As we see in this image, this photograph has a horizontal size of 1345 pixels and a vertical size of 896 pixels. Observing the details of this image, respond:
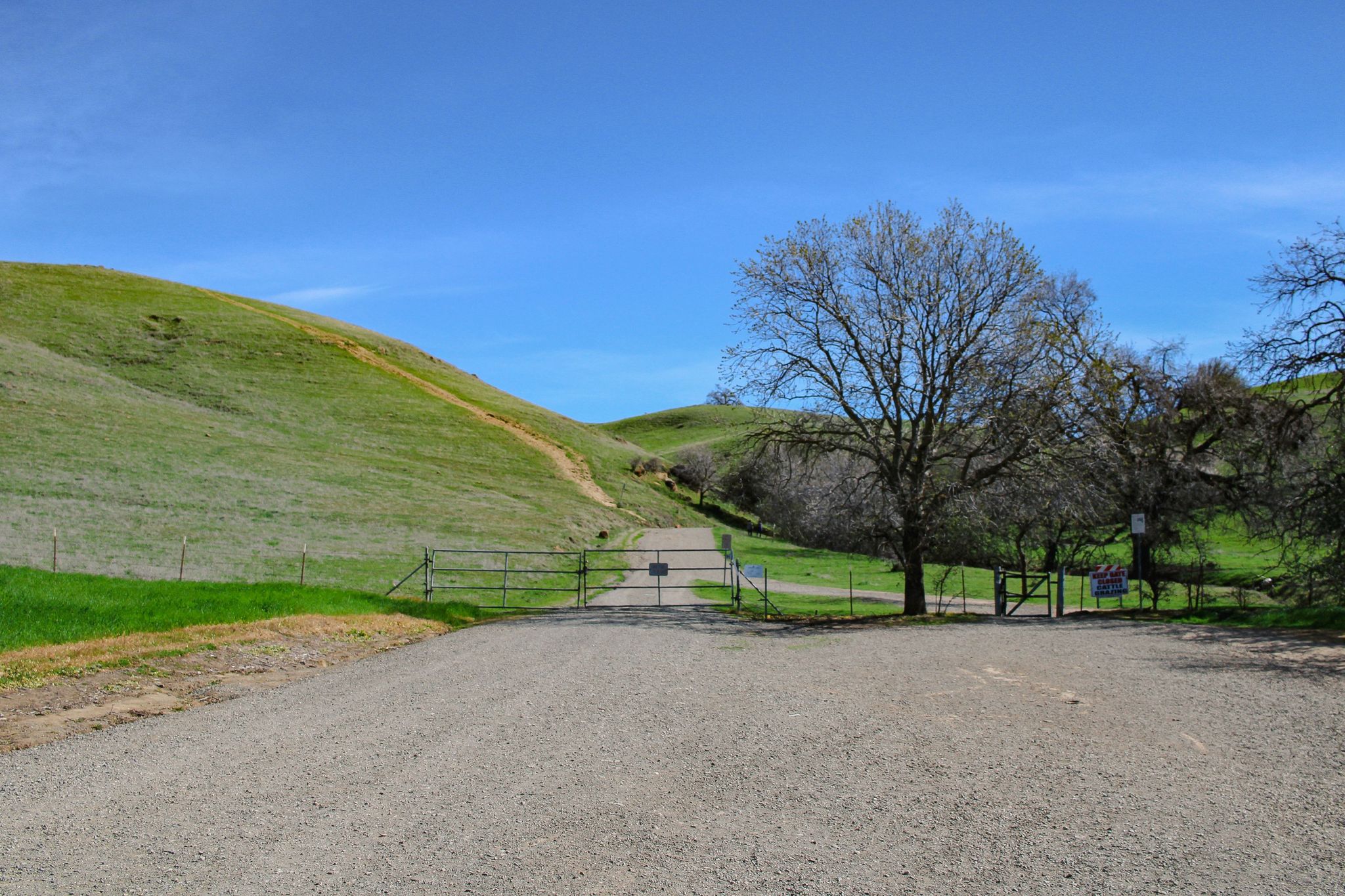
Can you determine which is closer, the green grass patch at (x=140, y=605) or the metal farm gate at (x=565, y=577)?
the green grass patch at (x=140, y=605)

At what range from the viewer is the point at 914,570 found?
23.8 meters

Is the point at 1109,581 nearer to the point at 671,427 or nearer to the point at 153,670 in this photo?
the point at 153,670

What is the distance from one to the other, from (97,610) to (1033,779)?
14975 millimetres

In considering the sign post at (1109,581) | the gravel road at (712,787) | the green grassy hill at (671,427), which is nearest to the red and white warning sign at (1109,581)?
the sign post at (1109,581)

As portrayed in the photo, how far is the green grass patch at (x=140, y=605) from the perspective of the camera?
47.2ft

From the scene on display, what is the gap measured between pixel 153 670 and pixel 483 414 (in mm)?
61523

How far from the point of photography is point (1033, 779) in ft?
23.7

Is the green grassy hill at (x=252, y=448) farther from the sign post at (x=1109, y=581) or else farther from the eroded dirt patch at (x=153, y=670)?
the sign post at (x=1109, y=581)

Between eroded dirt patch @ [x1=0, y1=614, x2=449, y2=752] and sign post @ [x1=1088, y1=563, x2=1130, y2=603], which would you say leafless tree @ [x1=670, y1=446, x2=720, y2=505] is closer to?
sign post @ [x1=1088, y1=563, x2=1130, y2=603]

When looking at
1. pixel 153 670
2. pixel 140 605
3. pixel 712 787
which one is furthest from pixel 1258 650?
pixel 140 605

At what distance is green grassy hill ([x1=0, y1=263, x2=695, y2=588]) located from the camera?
3086 cm

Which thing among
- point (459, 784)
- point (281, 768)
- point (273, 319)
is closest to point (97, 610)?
point (281, 768)

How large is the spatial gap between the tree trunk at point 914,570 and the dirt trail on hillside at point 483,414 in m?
35.8

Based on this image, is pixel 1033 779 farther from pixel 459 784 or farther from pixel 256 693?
pixel 256 693
